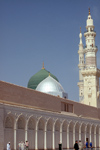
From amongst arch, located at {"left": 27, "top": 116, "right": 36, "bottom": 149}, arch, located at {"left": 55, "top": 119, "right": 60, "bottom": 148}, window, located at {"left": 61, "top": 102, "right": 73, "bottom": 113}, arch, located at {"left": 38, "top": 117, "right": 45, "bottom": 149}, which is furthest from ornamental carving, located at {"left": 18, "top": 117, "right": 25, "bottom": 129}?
window, located at {"left": 61, "top": 102, "right": 73, "bottom": 113}

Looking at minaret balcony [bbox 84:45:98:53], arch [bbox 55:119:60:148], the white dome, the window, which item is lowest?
arch [bbox 55:119:60:148]

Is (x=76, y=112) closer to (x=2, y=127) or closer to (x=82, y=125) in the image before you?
(x=82, y=125)

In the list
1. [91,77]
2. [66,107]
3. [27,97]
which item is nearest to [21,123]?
[27,97]

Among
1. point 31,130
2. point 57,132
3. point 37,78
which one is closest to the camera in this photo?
point 31,130

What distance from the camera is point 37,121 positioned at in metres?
24.0

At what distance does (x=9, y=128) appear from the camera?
20.8 meters

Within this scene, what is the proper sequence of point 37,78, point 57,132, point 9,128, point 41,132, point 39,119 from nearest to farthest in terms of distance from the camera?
point 9,128
point 39,119
point 41,132
point 57,132
point 37,78

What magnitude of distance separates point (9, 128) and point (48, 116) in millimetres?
5681

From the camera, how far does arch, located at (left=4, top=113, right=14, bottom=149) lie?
800 inches

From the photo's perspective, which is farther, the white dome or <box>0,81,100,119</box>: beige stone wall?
the white dome

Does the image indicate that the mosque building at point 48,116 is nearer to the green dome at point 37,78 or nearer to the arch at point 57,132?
the arch at point 57,132

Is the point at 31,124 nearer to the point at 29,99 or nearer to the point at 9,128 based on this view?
the point at 29,99

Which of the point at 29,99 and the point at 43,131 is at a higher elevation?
the point at 29,99

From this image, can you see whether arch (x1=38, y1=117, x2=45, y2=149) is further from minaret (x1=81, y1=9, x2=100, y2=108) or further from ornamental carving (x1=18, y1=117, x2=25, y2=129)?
minaret (x1=81, y1=9, x2=100, y2=108)
